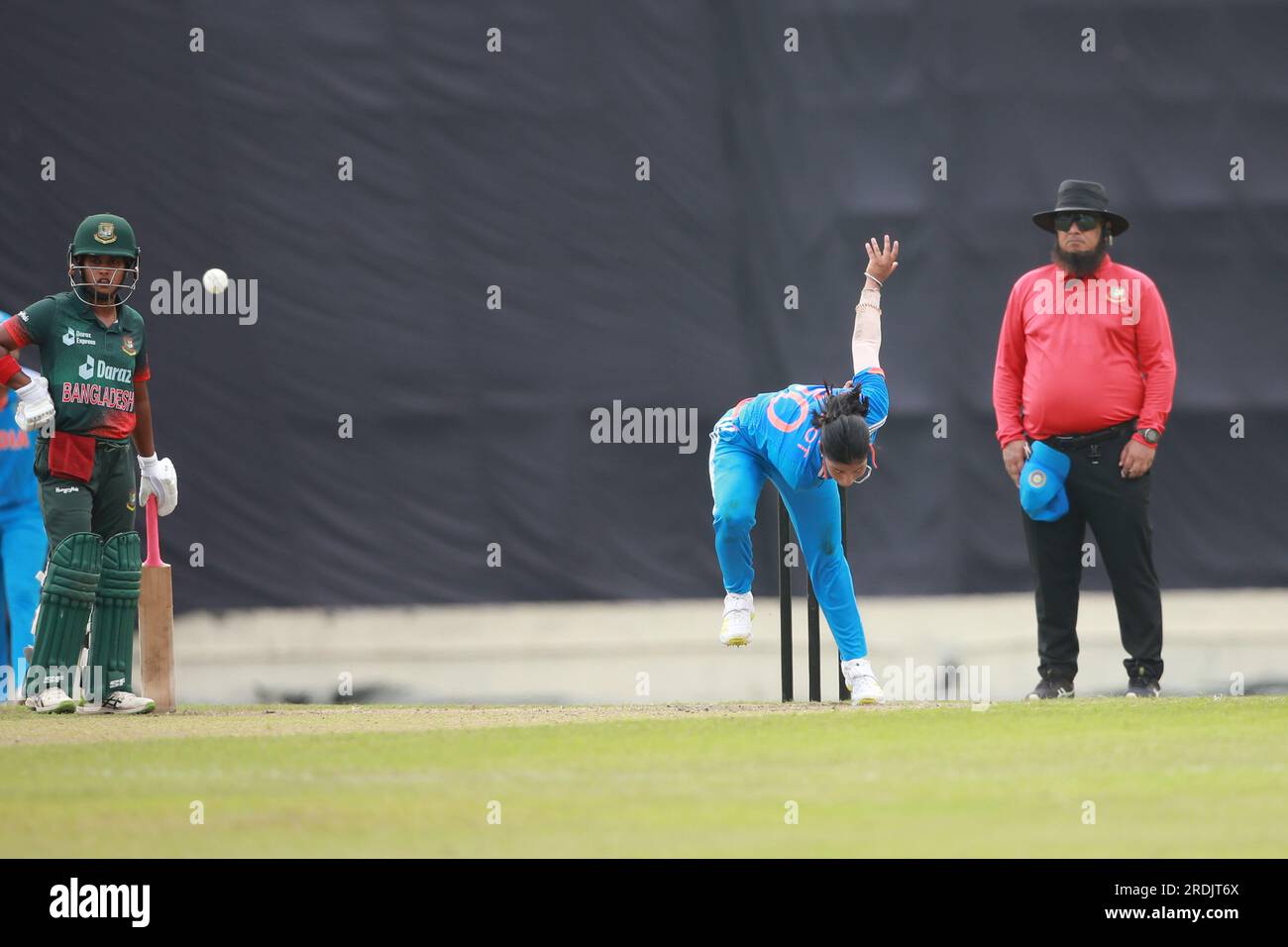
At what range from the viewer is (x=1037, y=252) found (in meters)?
8.71

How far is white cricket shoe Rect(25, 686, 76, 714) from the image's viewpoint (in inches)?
245

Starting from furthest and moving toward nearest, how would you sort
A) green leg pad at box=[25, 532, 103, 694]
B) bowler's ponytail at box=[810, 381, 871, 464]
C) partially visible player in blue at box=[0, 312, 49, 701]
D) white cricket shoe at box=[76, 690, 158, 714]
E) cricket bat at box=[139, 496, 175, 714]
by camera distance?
partially visible player in blue at box=[0, 312, 49, 701] < cricket bat at box=[139, 496, 175, 714] < white cricket shoe at box=[76, 690, 158, 714] < green leg pad at box=[25, 532, 103, 694] < bowler's ponytail at box=[810, 381, 871, 464]

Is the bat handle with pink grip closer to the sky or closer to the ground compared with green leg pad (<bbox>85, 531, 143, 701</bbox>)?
closer to the sky

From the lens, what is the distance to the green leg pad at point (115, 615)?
6215 mm

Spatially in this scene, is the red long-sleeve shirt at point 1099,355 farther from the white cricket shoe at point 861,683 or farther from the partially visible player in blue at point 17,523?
the partially visible player in blue at point 17,523

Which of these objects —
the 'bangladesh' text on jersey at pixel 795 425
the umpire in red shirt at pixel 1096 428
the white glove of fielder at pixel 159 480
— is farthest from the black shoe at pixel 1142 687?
the white glove of fielder at pixel 159 480

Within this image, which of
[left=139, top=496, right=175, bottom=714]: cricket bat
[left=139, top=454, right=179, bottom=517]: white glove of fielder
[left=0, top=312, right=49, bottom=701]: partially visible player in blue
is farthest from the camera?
[left=0, top=312, right=49, bottom=701]: partially visible player in blue

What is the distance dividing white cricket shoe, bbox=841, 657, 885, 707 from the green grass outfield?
0.18 m

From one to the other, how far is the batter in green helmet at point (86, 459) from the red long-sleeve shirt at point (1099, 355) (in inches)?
→ 124

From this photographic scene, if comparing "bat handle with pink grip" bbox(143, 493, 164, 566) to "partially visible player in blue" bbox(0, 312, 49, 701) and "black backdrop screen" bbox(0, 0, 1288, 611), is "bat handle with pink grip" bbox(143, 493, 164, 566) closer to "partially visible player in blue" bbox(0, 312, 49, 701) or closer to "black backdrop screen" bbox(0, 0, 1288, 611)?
"partially visible player in blue" bbox(0, 312, 49, 701)

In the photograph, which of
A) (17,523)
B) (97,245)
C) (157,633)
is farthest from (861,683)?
(17,523)

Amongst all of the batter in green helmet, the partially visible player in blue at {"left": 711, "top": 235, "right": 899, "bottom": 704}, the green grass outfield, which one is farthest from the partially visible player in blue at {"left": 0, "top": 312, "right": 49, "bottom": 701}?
the partially visible player in blue at {"left": 711, "top": 235, "right": 899, "bottom": 704}
